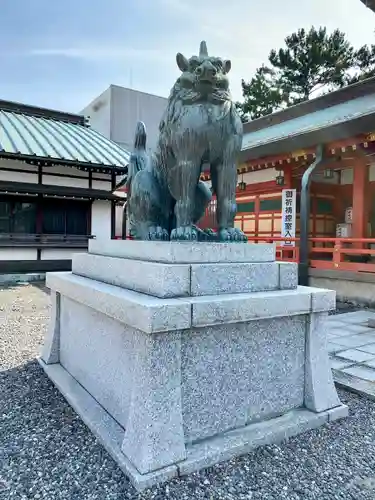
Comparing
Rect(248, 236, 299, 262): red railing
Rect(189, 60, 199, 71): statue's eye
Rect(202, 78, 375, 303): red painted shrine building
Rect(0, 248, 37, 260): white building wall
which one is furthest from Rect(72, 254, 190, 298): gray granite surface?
Rect(0, 248, 37, 260): white building wall

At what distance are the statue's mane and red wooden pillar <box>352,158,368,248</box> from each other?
6.06 meters

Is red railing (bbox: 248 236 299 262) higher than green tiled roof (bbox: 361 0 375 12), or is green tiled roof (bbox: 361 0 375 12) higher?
green tiled roof (bbox: 361 0 375 12)

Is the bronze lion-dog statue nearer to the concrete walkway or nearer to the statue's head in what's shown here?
the statue's head

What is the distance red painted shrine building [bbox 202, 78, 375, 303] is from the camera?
661 cm

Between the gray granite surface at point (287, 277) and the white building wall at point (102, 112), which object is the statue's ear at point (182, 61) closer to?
the gray granite surface at point (287, 277)

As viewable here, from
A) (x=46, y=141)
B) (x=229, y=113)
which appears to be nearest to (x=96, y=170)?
(x=46, y=141)

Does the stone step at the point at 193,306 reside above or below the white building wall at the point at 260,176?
below

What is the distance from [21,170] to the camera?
375 inches

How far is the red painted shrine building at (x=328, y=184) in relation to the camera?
21.7 ft

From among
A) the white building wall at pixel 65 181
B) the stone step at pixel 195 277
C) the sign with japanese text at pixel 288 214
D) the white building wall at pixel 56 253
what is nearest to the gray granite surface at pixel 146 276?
the stone step at pixel 195 277

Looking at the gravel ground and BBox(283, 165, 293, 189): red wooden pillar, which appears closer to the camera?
the gravel ground

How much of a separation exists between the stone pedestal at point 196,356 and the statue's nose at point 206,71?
100 cm

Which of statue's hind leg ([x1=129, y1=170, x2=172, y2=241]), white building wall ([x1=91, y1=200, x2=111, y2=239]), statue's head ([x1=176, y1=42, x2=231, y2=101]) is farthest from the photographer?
white building wall ([x1=91, y1=200, x2=111, y2=239])

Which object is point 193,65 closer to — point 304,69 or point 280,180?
point 280,180
